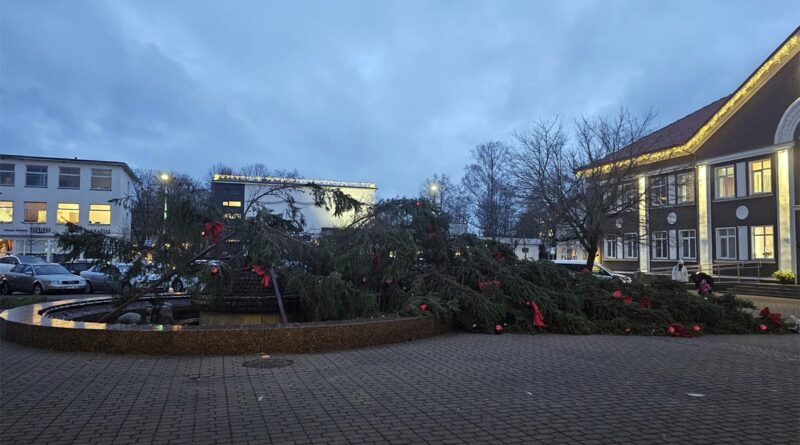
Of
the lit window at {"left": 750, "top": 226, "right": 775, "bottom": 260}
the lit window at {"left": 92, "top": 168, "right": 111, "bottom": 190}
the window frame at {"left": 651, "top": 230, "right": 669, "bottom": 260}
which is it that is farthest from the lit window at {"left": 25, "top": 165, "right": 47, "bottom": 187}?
the lit window at {"left": 750, "top": 226, "right": 775, "bottom": 260}

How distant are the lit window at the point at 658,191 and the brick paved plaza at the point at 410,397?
65.9 feet

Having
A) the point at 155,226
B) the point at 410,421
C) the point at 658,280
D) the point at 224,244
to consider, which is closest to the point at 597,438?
the point at 410,421

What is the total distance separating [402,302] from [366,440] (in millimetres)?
6668

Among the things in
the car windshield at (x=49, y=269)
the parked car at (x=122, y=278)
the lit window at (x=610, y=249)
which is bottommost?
the car windshield at (x=49, y=269)

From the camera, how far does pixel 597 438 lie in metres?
4.71

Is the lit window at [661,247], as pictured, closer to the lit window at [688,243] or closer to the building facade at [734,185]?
the building facade at [734,185]

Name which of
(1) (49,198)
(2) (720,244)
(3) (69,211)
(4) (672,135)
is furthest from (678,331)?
(1) (49,198)

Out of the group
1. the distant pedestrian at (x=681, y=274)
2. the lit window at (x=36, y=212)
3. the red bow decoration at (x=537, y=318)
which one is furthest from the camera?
the lit window at (x=36, y=212)

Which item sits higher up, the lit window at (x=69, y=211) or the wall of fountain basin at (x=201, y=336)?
the lit window at (x=69, y=211)

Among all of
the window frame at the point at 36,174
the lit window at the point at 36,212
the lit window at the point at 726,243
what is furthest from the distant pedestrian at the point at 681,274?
the window frame at the point at 36,174

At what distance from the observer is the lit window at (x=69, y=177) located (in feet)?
197

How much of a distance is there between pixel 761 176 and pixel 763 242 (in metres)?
3.66

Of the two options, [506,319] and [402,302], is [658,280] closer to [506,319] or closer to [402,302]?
[506,319]

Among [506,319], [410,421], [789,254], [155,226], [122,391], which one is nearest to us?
[410,421]
